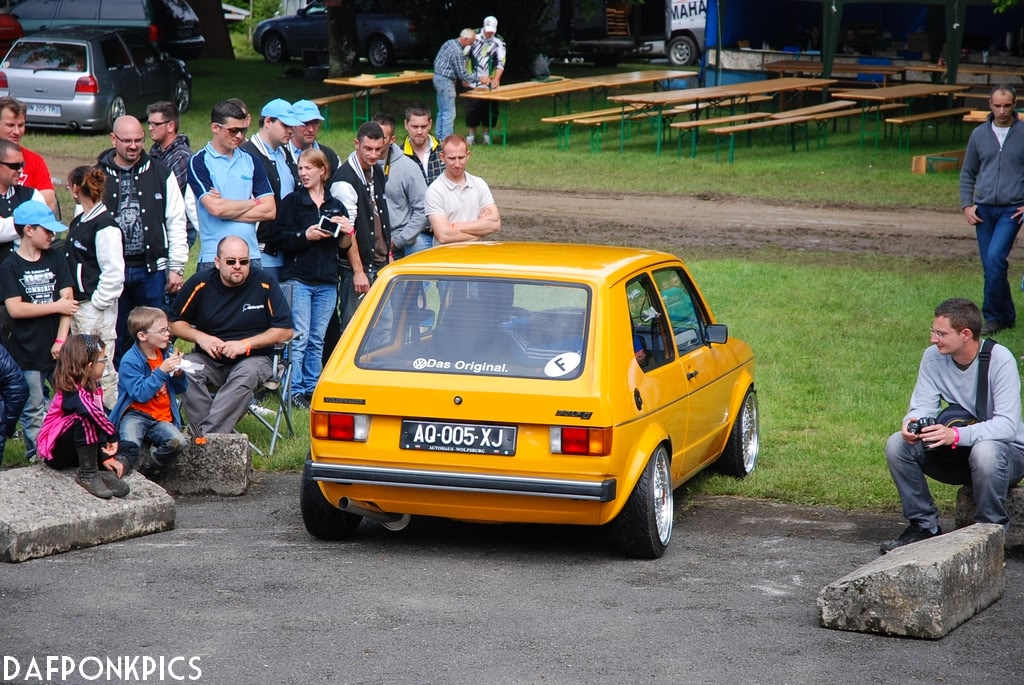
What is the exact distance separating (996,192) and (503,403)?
708cm

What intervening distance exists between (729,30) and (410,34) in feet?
32.3

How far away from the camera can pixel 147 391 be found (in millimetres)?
7859

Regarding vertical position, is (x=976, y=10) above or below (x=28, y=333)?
above

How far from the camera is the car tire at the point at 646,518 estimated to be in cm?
670

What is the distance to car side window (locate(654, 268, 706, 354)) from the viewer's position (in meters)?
7.66

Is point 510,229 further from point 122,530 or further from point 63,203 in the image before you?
point 122,530

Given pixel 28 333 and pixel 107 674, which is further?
pixel 28 333

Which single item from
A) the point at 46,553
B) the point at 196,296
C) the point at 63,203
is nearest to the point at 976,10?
the point at 63,203

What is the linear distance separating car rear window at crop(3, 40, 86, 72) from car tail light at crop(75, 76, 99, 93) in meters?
0.20

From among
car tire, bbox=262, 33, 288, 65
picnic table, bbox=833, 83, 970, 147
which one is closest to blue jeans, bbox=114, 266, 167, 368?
picnic table, bbox=833, 83, 970, 147

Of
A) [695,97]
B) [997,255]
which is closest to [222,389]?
[997,255]

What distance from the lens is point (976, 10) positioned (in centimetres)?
3152

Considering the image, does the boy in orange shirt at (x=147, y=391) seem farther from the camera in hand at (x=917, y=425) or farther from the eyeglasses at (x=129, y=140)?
the camera in hand at (x=917, y=425)

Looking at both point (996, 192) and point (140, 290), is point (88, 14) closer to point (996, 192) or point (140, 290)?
point (140, 290)
